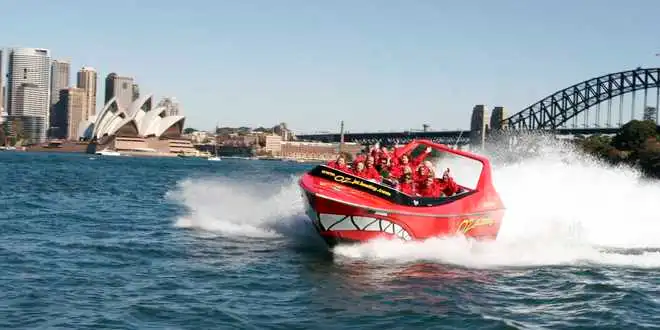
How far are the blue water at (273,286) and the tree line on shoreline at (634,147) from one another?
55666 mm

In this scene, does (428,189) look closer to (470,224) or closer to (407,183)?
Result: (407,183)

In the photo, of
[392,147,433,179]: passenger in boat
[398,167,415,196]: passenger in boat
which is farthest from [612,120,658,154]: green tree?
[398,167,415,196]: passenger in boat

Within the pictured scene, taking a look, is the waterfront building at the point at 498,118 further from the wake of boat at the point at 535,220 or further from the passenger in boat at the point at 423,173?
the passenger in boat at the point at 423,173

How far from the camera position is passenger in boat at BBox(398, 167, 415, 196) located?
19547mm

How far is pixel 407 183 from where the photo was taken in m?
19.7

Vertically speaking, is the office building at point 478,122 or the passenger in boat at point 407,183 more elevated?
the office building at point 478,122

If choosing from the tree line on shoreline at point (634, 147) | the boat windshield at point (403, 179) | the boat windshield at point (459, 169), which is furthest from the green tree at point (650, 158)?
the boat windshield at point (403, 179)

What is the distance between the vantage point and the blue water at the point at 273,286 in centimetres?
1253

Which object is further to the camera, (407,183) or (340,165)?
(340,165)

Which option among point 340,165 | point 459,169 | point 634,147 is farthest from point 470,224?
point 634,147

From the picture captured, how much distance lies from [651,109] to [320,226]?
535 ft

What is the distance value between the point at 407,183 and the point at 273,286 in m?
5.75

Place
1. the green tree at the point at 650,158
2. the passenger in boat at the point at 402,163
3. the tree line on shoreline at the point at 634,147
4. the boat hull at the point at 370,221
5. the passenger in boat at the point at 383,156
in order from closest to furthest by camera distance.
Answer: the boat hull at the point at 370,221
the passenger in boat at the point at 402,163
the passenger in boat at the point at 383,156
the green tree at the point at 650,158
the tree line on shoreline at the point at 634,147

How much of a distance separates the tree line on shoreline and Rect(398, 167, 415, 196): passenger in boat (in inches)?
2176
